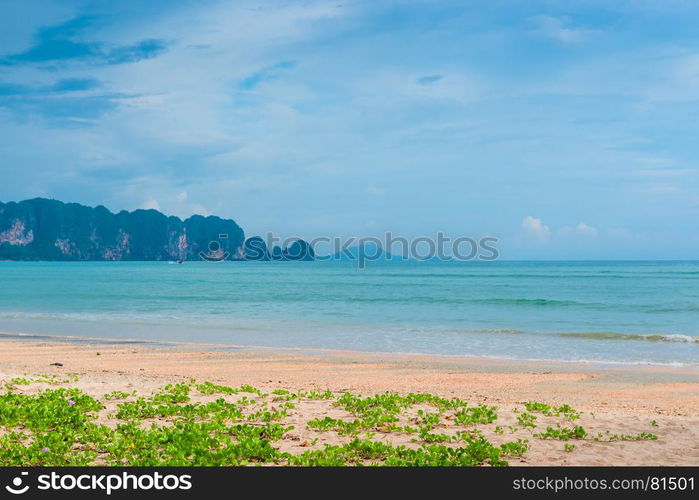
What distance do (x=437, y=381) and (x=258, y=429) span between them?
7182 mm

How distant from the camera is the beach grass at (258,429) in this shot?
25.5ft

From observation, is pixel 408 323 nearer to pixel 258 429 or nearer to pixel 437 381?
pixel 437 381

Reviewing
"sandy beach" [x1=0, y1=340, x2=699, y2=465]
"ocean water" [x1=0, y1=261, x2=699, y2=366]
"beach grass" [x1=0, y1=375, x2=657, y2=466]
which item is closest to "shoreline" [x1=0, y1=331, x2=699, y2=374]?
"sandy beach" [x1=0, y1=340, x2=699, y2=465]

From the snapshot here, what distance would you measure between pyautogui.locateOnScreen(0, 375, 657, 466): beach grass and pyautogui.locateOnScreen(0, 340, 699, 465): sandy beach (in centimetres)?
14

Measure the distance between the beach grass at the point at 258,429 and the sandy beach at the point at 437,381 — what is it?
0.45ft

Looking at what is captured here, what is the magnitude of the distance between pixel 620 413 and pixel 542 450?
3.48m

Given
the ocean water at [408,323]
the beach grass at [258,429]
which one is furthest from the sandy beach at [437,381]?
the ocean water at [408,323]

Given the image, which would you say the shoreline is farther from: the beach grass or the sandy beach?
the beach grass

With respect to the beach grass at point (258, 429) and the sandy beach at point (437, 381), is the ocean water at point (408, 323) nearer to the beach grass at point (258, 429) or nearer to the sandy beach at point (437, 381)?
the sandy beach at point (437, 381)

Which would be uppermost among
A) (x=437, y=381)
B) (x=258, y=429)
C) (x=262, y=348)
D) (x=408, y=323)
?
(x=258, y=429)

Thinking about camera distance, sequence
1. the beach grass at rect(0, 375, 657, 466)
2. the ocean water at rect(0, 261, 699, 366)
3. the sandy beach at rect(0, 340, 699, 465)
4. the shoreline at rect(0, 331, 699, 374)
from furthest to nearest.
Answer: the ocean water at rect(0, 261, 699, 366) → the shoreline at rect(0, 331, 699, 374) → the sandy beach at rect(0, 340, 699, 465) → the beach grass at rect(0, 375, 657, 466)

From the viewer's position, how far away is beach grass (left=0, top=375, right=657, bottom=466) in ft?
25.5

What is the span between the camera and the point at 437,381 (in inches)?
608

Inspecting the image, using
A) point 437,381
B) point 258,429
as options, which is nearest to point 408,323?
point 437,381
